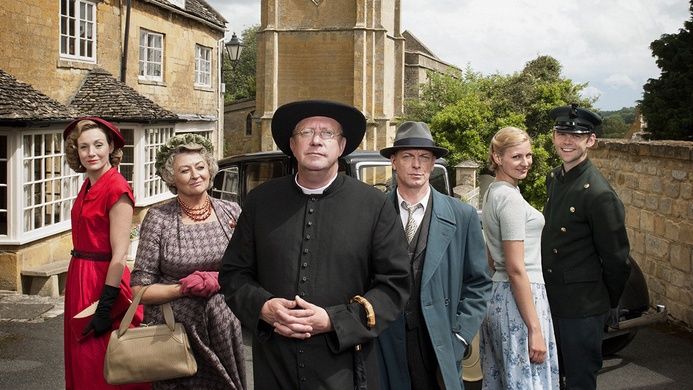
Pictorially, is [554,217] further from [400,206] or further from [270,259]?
[270,259]

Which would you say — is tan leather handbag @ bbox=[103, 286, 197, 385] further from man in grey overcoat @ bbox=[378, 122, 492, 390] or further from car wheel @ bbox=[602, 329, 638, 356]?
car wheel @ bbox=[602, 329, 638, 356]

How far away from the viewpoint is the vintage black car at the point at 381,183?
18.6ft

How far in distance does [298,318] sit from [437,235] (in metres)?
0.98

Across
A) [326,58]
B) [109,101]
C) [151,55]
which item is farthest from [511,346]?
[326,58]

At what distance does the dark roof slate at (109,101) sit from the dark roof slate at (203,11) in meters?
3.42

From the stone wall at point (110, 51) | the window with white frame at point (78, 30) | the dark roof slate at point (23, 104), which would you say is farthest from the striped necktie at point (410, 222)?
the window with white frame at point (78, 30)

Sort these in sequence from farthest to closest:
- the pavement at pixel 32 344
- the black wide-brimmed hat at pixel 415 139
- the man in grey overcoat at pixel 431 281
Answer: the pavement at pixel 32 344, the black wide-brimmed hat at pixel 415 139, the man in grey overcoat at pixel 431 281

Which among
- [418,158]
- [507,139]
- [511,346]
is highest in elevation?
[507,139]

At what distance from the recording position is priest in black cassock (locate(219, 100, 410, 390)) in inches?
109

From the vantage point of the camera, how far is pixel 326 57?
4328cm

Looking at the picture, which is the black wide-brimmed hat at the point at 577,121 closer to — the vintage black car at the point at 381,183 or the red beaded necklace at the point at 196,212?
the vintage black car at the point at 381,183

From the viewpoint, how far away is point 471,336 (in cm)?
347

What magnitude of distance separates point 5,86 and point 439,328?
989cm

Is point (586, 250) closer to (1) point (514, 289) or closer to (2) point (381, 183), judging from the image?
(1) point (514, 289)
